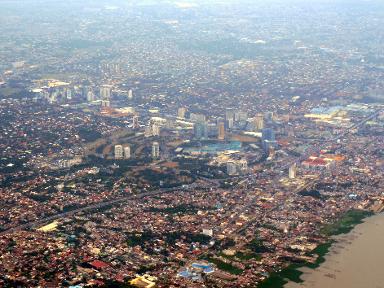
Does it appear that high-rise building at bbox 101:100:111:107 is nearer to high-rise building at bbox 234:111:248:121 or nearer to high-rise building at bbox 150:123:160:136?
high-rise building at bbox 150:123:160:136

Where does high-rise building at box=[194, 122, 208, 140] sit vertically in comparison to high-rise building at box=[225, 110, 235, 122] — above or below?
above

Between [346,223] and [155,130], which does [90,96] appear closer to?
[155,130]

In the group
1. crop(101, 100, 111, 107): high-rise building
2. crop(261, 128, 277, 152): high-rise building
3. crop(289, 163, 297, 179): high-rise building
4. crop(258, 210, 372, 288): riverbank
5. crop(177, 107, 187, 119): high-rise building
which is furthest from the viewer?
crop(101, 100, 111, 107): high-rise building

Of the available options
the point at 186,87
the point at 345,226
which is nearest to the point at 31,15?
the point at 186,87

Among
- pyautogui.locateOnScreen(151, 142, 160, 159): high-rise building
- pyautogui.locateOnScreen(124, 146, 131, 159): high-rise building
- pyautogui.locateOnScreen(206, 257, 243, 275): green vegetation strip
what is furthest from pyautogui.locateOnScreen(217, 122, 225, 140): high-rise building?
pyautogui.locateOnScreen(206, 257, 243, 275): green vegetation strip

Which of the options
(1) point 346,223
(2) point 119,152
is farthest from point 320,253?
(2) point 119,152
